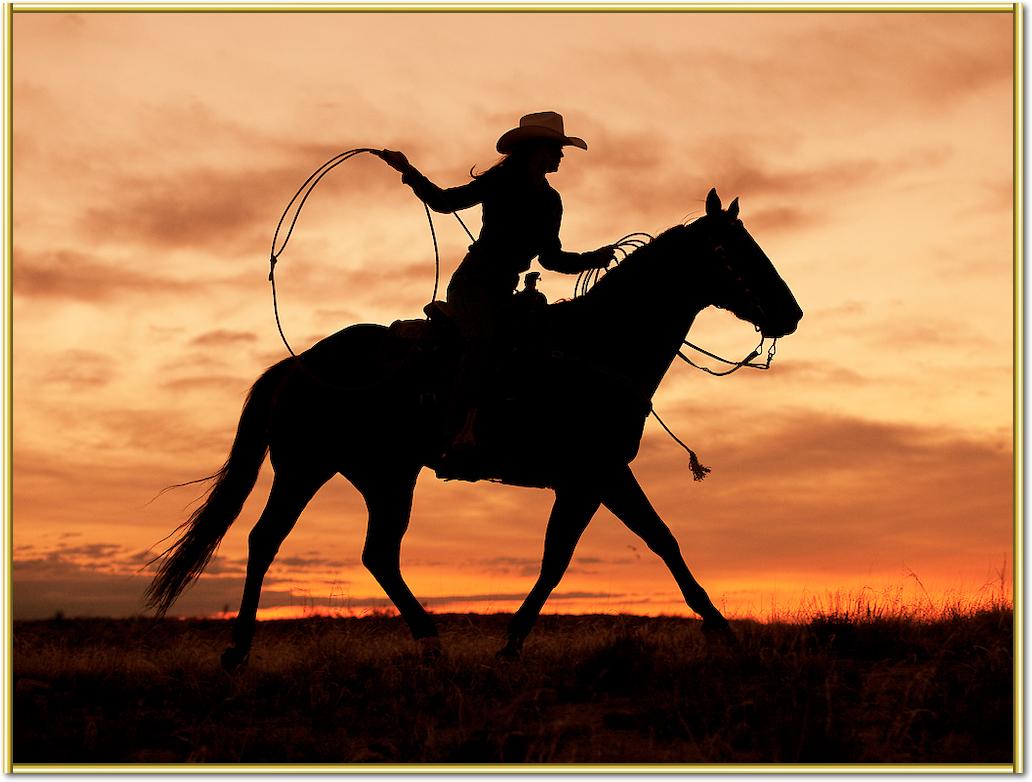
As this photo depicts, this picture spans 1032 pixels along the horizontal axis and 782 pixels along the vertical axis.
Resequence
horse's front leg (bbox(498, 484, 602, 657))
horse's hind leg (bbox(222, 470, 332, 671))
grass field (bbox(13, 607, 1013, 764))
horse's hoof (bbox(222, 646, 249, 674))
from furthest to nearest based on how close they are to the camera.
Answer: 1. horse's hind leg (bbox(222, 470, 332, 671))
2. horse's hoof (bbox(222, 646, 249, 674))
3. horse's front leg (bbox(498, 484, 602, 657))
4. grass field (bbox(13, 607, 1013, 764))

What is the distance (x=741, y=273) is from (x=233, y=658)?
5735mm

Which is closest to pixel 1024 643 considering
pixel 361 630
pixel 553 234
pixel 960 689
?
pixel 960 689

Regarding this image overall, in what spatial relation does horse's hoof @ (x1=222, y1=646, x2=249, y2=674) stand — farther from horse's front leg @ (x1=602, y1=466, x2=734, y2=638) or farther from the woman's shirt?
the woman's shirt

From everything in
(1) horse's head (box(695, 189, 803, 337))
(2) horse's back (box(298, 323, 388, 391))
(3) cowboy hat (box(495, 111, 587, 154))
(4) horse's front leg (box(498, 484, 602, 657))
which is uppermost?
(3) cowboy hat (box(495, 111, 587, 154))

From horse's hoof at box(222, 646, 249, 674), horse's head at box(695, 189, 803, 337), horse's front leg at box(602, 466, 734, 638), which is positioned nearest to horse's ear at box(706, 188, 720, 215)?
horse's head at box(695, 189, 803, 337)

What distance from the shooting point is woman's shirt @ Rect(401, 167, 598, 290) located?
11.0 metres

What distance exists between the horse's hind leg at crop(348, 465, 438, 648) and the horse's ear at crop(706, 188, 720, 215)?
12.0 feet

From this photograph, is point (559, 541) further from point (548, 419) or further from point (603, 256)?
point (603, 256)

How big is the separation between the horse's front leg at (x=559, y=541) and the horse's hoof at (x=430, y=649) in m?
0.67

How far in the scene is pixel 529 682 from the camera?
31.9ft

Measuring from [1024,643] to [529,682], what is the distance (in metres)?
4.07

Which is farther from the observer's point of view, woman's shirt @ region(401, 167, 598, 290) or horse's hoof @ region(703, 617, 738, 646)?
woman's shirt @ region(401, 167, 598, 290)

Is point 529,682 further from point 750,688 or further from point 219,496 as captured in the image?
point 219,496

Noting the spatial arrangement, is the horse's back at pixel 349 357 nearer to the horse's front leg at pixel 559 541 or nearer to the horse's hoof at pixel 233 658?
the horse's front leg at pixel 559 541
